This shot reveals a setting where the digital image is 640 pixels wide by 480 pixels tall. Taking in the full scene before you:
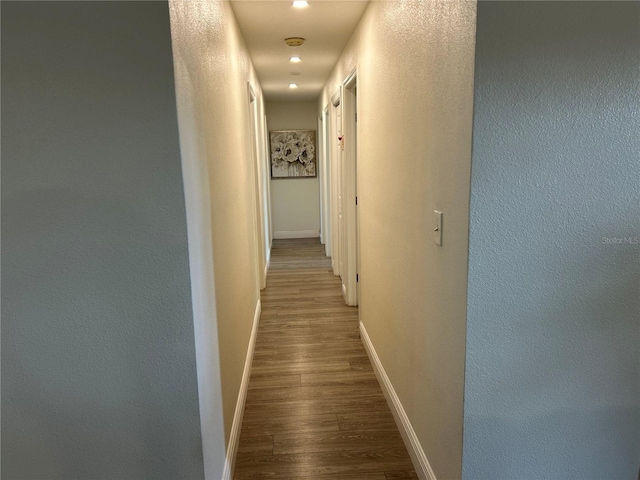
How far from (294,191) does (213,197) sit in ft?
19.9

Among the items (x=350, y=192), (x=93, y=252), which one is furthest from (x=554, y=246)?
(x=350, y=192)

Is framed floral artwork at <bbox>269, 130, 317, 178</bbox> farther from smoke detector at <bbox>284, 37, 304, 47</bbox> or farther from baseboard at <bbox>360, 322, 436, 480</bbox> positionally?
baseboard at <bbox>360, 322, 436, 480</bbox>

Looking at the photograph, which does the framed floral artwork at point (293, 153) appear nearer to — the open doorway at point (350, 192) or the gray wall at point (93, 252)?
the open doorway at point (350, 192)

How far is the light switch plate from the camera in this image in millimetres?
1628

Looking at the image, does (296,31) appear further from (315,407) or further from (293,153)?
(293,153)

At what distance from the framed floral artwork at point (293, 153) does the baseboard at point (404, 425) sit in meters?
5.05

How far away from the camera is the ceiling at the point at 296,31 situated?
278 cm

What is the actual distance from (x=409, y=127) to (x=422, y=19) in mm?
410

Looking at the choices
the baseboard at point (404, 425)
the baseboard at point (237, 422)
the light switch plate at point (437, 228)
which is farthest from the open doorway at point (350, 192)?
the light switch plate at point (437, 228)

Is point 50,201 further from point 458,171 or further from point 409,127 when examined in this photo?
point 409,127

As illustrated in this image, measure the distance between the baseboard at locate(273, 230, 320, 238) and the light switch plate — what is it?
6.41 m

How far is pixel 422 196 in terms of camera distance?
6.00 ft

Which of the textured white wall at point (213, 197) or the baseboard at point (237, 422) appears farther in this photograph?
the baseboard at point (237, 422)

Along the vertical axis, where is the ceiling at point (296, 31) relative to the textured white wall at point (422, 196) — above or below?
above
